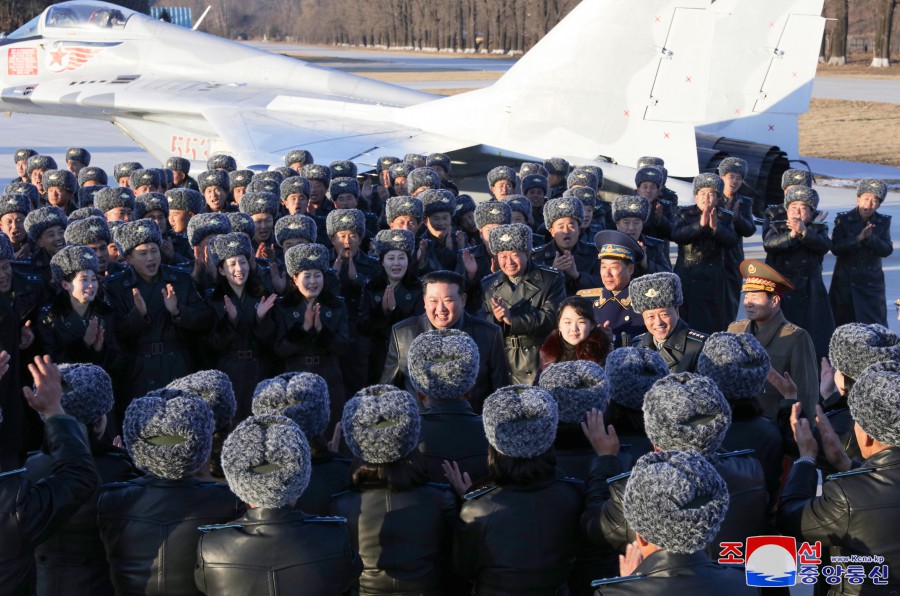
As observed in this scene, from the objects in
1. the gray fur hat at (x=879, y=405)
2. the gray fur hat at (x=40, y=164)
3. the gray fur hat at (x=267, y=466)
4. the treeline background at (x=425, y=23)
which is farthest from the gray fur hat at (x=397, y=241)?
the treeline background at (x=425, y=23)

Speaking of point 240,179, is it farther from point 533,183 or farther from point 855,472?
point 855,472

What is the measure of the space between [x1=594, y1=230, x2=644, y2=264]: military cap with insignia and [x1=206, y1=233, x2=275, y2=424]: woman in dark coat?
7.01 feet

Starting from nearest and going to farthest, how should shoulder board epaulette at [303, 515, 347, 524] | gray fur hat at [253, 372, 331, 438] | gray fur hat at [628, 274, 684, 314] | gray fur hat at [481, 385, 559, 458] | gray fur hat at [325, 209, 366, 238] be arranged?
shoulder board epaulette at [303, 515, 347, 524]
gray fur hat at [481, 385, 559, 458]
gray fur hat at [253, 372, 331, 438]
gray fur hat at [628, 274, 684, 314]
gray fur hat at [325, 209, 366, 238]

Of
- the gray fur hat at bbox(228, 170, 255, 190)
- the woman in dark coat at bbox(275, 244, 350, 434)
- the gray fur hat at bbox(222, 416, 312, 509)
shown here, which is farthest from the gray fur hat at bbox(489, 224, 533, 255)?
the gray fur hat at bbox(228, 170, 255, 190)

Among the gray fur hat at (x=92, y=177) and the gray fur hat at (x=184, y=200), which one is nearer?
the gray fur hat at (x=184, y=200)

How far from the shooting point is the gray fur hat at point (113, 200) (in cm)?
777

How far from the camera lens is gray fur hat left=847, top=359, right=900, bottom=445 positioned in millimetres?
3240

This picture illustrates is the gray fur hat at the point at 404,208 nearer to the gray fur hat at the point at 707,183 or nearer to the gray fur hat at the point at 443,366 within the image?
the gray fur hat at the point at 707,183

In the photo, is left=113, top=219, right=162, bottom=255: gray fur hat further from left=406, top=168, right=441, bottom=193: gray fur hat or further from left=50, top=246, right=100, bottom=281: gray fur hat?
left=406, top=168, right=441, bottom=193: gray fur hat

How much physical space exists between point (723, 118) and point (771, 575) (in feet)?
41.3

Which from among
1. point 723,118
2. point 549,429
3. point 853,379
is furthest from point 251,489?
point 723,118

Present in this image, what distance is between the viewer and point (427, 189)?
28.0 ft

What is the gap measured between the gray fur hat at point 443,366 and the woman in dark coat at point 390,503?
558 mm

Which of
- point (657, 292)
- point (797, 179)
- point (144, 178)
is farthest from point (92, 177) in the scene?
point (797, 179)
